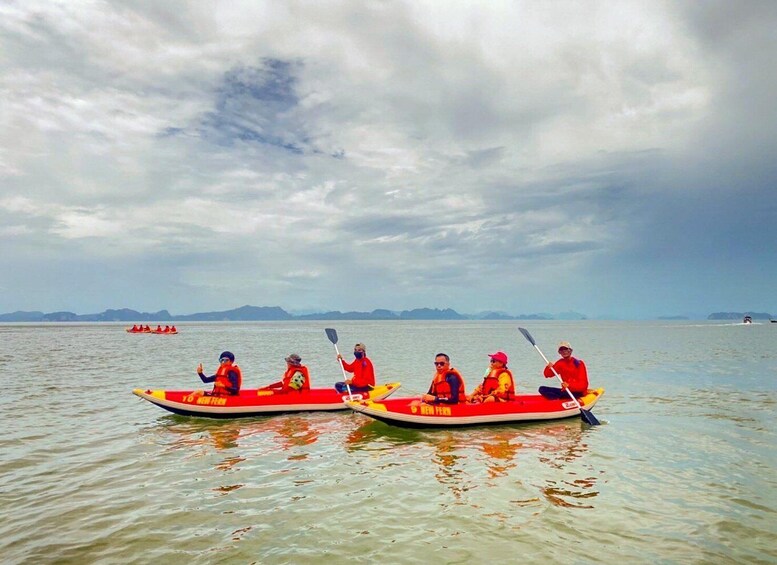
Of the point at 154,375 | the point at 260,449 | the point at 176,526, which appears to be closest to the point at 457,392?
the point at 260,449

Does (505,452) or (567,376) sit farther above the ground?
(567,376)

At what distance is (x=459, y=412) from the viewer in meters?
15.6

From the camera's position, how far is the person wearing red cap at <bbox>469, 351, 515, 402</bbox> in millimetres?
16453

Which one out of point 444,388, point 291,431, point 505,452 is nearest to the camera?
point 505,452

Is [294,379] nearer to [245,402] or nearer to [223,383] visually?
[245,402]

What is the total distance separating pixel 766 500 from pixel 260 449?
11399 millimetres

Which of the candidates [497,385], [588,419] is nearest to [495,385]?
[497,385]

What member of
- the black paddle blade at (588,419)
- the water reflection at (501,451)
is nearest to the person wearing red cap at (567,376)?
the black paddle blade at (588,419)

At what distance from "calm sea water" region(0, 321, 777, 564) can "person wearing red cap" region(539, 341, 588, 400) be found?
121 cm

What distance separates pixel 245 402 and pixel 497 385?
27.7 ft

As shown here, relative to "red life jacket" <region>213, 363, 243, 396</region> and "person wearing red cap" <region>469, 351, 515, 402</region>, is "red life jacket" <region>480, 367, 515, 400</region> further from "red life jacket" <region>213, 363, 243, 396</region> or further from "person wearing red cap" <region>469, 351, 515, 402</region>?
"red life jacket" <region>213, 363, 243, 396</region>

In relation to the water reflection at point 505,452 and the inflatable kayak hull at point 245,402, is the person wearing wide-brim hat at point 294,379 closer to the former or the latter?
the inflatable kayak hull at point 245,402

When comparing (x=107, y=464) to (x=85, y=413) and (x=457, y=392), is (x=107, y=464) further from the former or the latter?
(x=457, y=392)

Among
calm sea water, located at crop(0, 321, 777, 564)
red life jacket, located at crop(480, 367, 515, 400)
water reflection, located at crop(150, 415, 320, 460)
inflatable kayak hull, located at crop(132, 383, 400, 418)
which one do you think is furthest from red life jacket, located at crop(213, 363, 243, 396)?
red life jacket, located at crop(480, 367, 515, 400)
